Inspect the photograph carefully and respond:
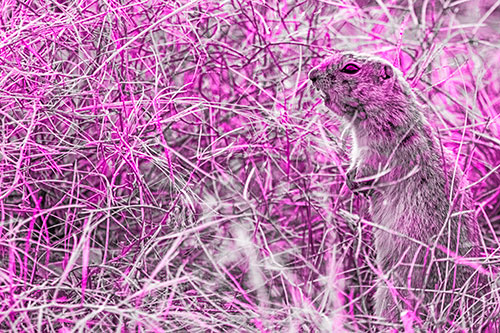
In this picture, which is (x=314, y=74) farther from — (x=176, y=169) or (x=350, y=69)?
(x=176, y=169)

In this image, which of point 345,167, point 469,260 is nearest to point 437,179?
point 469,260

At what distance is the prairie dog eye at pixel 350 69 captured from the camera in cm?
264

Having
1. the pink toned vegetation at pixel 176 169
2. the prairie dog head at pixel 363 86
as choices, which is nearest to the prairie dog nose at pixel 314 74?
the prairie dog head at pixel 363 86

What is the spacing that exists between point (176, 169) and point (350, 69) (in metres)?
0.77

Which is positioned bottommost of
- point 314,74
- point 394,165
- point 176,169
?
point 176,169

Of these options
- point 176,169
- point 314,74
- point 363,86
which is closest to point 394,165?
point 363,86

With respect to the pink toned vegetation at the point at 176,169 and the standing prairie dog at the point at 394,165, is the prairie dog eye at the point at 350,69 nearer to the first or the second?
the standing prairie dog at the point at 394,165

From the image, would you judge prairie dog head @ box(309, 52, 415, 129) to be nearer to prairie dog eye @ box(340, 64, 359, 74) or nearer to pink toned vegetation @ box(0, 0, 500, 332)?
prairie dog eye @ box(340, 64, 359, 74)

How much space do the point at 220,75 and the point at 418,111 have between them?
0.88 m

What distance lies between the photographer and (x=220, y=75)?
10.0 feet

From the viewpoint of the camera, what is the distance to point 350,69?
2.65 metres

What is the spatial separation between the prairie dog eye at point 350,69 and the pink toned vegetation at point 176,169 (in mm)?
204

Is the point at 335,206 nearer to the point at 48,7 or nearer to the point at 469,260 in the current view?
the point at 469,260

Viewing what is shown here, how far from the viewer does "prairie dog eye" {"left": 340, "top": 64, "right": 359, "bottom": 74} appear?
104 inches
